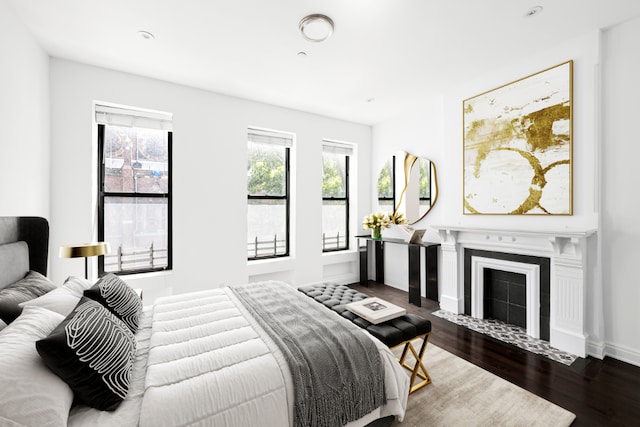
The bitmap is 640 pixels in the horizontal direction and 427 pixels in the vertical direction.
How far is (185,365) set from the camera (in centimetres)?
136

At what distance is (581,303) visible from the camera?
2.44m

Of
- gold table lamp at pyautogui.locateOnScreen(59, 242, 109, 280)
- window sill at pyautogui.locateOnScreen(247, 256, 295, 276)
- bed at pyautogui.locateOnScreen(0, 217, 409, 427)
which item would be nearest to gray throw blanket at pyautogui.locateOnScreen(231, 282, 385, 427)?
bed at pyautogui.locateOnScreen(0, 217, 409, 427)

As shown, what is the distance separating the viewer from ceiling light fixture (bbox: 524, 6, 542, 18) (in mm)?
2133

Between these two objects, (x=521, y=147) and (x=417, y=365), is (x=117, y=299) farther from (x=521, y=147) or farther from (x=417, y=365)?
(x=521, y=147)

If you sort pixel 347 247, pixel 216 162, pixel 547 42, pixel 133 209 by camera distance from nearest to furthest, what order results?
pixel 547 42
pixel 133 209
pixel 216 162
pixel 347 247

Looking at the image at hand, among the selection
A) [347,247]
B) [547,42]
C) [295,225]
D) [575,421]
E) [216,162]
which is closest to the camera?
[575,421]

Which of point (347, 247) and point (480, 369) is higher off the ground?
point (347, 247)

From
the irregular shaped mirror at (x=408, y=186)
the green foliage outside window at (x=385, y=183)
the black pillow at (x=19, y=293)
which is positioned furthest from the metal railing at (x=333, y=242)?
the black pillow at (x=19, y=293)

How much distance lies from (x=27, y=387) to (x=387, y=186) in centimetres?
458

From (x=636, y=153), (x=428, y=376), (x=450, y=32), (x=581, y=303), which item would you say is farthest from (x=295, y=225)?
(x=636, y=153)

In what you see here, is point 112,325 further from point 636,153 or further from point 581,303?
point 636,153

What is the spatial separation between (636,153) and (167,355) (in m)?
3.79

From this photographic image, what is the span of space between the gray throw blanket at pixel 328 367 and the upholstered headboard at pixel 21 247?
1.58 meters

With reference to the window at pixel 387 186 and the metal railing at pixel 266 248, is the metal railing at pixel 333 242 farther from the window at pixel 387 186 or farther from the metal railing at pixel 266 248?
the window at pixel 387 186
